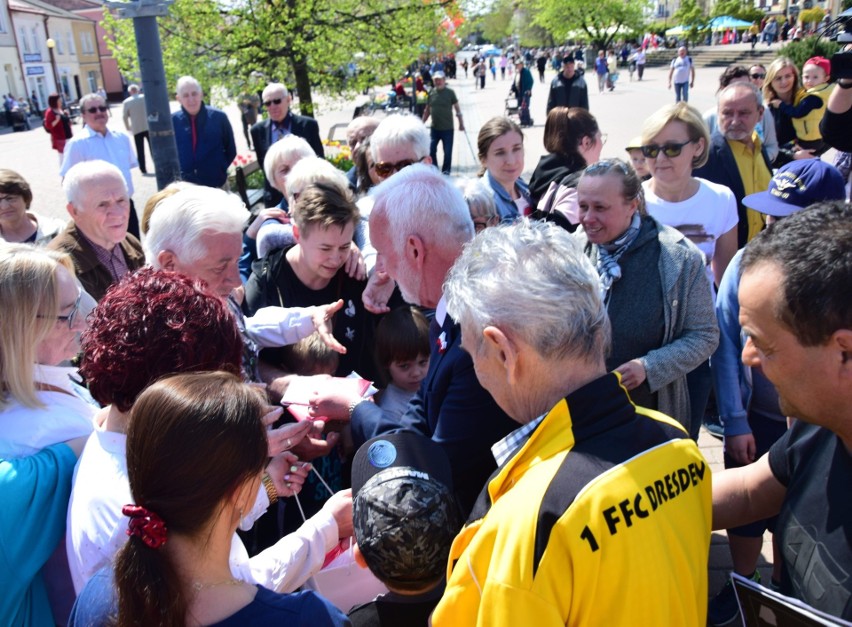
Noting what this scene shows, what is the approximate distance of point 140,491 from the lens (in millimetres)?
1524

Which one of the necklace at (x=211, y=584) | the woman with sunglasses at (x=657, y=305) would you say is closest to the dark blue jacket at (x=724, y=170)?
the woman with sunglasses at (x=657, y=305)

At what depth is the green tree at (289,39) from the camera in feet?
33.1

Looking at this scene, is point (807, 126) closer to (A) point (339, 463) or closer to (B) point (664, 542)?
(A) point (339, 463)

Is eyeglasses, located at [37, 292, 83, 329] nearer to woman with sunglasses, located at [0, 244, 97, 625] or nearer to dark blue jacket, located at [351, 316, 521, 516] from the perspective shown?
woman with sunglasses, located at [0, 244, 97, 625]

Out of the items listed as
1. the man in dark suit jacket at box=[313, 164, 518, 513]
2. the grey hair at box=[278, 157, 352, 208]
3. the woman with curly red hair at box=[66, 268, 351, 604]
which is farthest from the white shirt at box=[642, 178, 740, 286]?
the woman with curly red hair at box=[66, 268, 351, 604]

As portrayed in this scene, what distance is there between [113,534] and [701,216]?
3.48 metres

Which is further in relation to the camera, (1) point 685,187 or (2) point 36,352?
(1) point 685,187

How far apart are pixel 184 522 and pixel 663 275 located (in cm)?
211

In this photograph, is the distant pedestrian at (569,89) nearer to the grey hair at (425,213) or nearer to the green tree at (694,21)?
the grey hair at (425,213)

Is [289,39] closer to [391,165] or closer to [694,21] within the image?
[391,165]

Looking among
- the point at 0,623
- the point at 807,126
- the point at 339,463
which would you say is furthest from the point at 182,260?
the point at 807,126

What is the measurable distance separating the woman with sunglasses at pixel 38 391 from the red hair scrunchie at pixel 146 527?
610mm

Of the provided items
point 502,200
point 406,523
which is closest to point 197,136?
point 502,200

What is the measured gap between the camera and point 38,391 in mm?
2141
